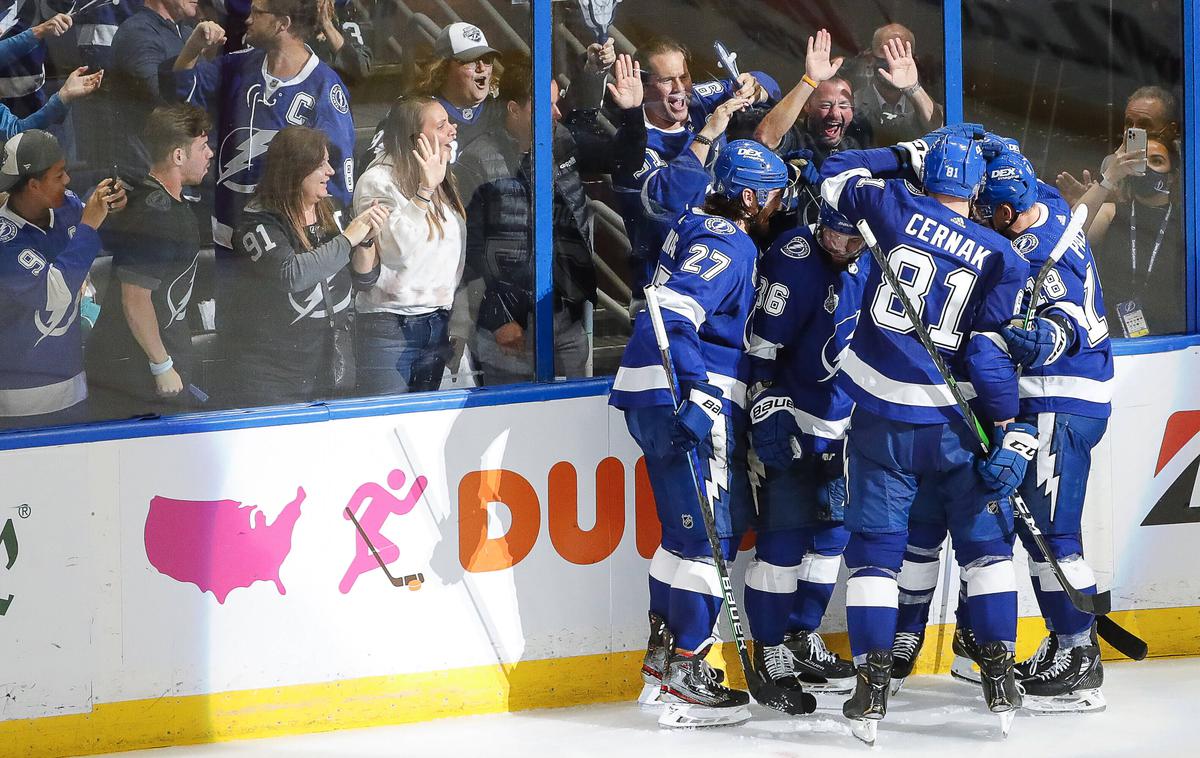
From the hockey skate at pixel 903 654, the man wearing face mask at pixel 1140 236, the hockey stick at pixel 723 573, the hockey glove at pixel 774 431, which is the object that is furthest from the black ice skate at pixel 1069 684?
the man wearing face mask at pixel 1140 236

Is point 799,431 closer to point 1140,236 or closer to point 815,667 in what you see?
point 815,667

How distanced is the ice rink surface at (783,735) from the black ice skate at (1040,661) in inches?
5.3

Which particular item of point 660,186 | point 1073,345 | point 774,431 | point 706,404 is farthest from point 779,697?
point 660,186

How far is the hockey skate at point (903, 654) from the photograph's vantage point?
13.9 feet

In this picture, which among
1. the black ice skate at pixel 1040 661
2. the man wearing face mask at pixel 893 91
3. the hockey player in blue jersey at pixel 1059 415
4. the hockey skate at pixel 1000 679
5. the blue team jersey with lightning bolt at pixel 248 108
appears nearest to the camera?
the hockey skate at pixel 1000 679

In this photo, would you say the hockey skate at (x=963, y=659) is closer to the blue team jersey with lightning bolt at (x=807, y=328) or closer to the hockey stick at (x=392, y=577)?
the blue team jersey with lightning bolt at (x=807, y=328)

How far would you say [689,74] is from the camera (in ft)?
14.7

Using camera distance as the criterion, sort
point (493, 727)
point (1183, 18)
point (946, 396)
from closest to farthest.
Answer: point (946, 396) < point (493, 727) < point (1183, 18)

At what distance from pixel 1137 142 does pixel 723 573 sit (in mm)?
1977

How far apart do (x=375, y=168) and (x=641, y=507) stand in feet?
4.03

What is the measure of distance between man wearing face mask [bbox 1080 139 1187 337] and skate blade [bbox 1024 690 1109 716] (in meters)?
1.20

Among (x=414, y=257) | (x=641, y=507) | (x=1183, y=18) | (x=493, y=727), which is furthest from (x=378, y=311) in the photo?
(x=1183, y=18)

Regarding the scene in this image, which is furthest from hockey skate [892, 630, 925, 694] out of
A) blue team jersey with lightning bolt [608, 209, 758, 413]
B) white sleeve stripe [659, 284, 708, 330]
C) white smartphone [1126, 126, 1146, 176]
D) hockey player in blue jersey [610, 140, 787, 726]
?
white smartphone [1126, 126, 1146, 176]

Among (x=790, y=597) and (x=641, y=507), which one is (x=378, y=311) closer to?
(x=641, y=507)
